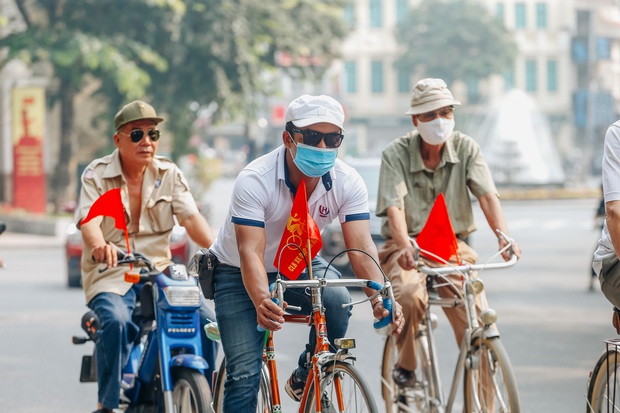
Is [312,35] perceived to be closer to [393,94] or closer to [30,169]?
[30,169]

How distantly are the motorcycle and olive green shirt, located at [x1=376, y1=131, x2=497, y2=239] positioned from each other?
133 cm

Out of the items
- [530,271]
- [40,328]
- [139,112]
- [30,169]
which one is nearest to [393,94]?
[30,169]

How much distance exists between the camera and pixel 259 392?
5586 millimetres

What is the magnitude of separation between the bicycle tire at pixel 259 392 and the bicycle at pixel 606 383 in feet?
4.32

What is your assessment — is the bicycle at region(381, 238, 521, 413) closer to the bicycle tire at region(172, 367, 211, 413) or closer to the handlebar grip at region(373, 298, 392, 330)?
the handlebar grip at region(373, 298, 392, 330)

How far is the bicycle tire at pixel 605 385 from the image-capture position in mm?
4848

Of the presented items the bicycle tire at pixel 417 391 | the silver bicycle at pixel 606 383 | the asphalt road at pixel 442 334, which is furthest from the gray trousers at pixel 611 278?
the asphalt road at pixel 442 334

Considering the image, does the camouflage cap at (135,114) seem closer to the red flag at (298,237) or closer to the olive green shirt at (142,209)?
the olive green shirt at (142,209)

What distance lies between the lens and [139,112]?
639 centimetres

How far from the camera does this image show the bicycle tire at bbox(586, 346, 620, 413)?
4.85 metres

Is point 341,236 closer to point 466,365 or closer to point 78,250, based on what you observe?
point 78,250

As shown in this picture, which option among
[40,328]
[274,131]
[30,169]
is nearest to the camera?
[40,328]

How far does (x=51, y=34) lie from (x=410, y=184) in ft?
72.1

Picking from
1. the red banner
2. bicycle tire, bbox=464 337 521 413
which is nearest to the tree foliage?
the red banner
